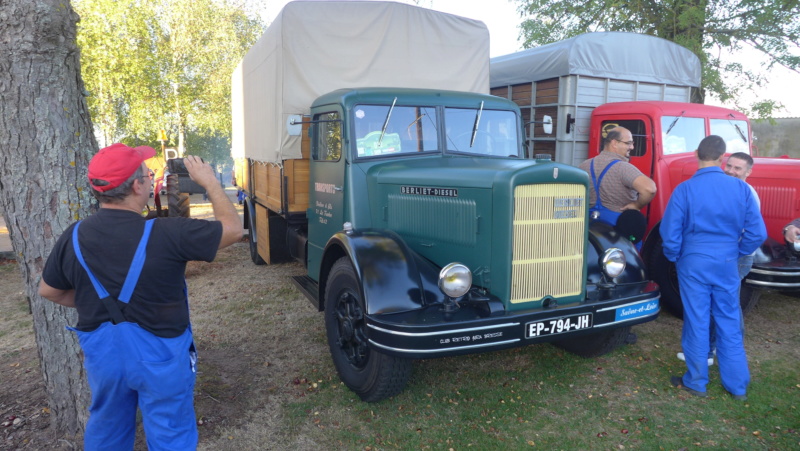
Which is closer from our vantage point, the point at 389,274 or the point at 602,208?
the point at 389,274

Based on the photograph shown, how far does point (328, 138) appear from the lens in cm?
457

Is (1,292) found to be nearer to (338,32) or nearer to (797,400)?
(338,32)

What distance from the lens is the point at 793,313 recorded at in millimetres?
5461

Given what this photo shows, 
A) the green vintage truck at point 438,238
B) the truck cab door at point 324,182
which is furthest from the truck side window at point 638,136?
the truck cab door at point 324,182

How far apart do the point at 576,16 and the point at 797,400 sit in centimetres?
1114

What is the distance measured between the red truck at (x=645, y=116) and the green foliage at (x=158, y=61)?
14.4 metres

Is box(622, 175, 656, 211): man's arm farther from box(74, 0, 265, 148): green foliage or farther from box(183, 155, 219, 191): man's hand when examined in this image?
box(74, 0, 265, 148): green foliage

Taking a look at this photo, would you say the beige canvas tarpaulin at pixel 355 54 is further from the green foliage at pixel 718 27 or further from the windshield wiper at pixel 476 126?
the green foliage at pixel 718 27

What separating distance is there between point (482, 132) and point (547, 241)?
1.49 meters

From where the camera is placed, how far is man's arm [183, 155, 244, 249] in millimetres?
2146

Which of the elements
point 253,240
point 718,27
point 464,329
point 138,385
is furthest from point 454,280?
point 718,27

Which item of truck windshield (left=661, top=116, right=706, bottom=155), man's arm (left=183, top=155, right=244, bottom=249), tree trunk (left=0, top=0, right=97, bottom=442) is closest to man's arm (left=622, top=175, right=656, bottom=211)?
truck windshield (left=661, top=116, right=706, bottom=155)

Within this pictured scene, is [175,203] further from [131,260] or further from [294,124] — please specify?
[131,260]

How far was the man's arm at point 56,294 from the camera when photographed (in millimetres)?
2174
